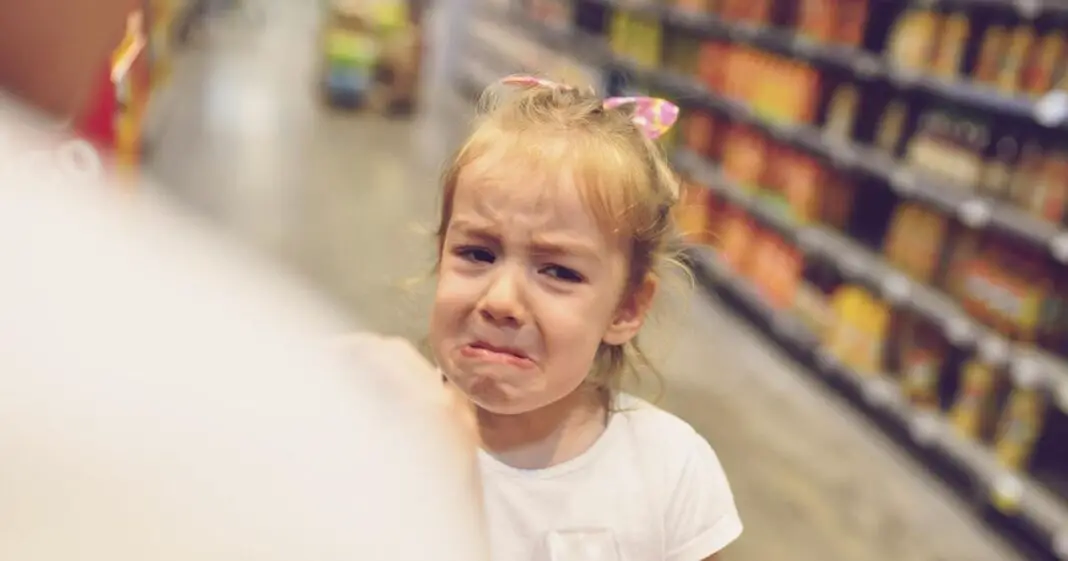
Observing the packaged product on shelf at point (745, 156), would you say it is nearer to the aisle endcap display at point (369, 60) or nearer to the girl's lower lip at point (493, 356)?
the girl's lower lip at point (493, 356)

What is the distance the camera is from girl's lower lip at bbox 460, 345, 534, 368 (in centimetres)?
97

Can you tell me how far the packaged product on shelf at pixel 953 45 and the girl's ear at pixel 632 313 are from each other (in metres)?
2.34

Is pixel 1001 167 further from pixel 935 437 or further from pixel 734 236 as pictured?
pixel 734 236

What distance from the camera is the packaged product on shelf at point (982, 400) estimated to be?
9.59 feet

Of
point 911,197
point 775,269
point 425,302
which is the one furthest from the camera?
point 775,269

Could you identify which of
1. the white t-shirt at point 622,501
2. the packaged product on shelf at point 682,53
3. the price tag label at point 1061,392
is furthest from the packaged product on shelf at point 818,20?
the white t-shirt at point 622,501

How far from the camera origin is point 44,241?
17.3 inches

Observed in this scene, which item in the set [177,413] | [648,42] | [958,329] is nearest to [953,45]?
[958,329]

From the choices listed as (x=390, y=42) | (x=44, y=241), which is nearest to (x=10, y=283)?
(x=44, y=241)

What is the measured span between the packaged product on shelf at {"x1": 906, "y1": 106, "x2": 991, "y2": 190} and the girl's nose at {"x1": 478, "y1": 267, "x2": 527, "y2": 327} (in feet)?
7.84

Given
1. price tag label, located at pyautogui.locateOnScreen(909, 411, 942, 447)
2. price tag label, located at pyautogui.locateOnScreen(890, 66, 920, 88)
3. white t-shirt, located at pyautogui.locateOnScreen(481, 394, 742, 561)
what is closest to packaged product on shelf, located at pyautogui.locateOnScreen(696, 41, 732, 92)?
price tag label, located at pyautogui.locateOnScreen(890, 66, 920, 88)

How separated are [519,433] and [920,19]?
266cm

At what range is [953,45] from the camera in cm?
310

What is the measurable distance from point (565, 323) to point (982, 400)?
2314mm
